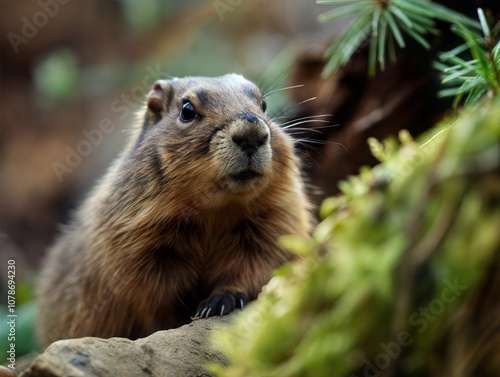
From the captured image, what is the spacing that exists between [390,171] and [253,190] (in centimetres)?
204

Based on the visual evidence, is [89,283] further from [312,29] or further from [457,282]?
[312,29]

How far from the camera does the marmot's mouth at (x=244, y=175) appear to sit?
156 inches

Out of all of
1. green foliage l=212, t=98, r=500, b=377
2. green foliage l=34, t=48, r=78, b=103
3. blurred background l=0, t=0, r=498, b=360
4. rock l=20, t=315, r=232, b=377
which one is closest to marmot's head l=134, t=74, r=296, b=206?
rock l=20, t=315, r=232, b=377

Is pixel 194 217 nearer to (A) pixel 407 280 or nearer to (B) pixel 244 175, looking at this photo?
(B) pixel 244 175

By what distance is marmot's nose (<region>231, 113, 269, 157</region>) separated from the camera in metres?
3.91

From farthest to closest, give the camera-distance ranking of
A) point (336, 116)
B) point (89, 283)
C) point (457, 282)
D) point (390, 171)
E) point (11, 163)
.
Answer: point (11, 163) < point (336, 116) < point (89, 283) < point (390, 171) < point (457, 282)

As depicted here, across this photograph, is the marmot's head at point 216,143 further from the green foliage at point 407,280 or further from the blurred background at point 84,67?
the blurred background at point 84,67

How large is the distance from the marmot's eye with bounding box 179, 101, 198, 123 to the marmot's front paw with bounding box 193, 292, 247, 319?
125 centimetres

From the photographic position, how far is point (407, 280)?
1877mm

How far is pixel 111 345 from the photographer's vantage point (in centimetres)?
287

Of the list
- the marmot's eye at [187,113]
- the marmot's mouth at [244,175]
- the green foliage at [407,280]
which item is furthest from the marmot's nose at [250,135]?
the green foliage at [407,280]

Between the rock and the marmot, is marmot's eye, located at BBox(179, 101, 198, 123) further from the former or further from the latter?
the rock

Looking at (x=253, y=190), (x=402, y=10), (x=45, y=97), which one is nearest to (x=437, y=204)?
(x=253, y=190)

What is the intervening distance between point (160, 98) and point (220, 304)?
1.80 metres
